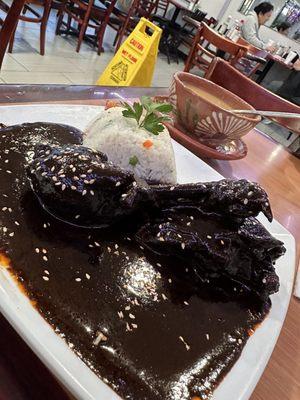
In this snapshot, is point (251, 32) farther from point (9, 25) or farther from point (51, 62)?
point (9, 25)

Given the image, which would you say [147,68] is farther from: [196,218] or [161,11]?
[161,11]

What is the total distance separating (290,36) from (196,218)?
1253 centimetres

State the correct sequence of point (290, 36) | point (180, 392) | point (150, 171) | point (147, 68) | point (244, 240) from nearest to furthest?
point (180, 392) → point (244, 240) → point (150, 171) → point (147, 68) → point (290, 36)

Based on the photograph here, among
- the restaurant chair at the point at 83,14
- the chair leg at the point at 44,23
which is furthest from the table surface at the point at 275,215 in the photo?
the restaurant chair at the point at 83,14

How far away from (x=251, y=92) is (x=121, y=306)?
250 centimetres

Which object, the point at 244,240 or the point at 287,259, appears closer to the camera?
the point at 244,240

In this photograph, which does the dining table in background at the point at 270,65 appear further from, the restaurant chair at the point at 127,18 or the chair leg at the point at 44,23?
the chair leg at the point at 44,23

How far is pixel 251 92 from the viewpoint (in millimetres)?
2789

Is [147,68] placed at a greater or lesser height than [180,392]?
lesser

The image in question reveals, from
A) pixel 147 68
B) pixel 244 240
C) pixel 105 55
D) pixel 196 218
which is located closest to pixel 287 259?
pixel 244 240

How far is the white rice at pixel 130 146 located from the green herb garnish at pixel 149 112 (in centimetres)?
4

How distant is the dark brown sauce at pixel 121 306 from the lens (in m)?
0.72

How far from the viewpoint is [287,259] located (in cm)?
128

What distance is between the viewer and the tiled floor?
15.2ft
